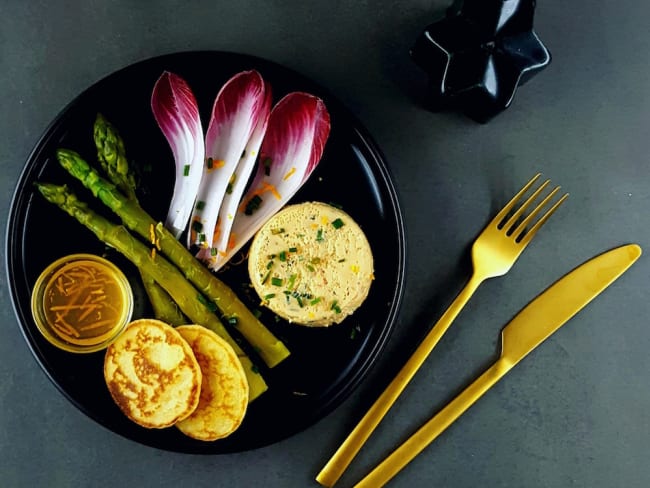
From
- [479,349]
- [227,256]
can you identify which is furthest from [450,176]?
[227,256]

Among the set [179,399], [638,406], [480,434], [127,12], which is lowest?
[638,406]

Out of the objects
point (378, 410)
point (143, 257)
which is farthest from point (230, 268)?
point (378, 410)

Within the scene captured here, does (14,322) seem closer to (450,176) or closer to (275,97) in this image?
(275,97)

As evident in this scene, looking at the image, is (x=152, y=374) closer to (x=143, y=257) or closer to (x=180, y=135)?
(x=143, y=257)

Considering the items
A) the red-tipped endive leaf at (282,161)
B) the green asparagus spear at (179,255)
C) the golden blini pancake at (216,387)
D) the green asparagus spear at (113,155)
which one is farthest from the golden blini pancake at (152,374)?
the green asparagus spear at (113,155)

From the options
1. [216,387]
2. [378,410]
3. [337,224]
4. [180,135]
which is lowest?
[378,410]
